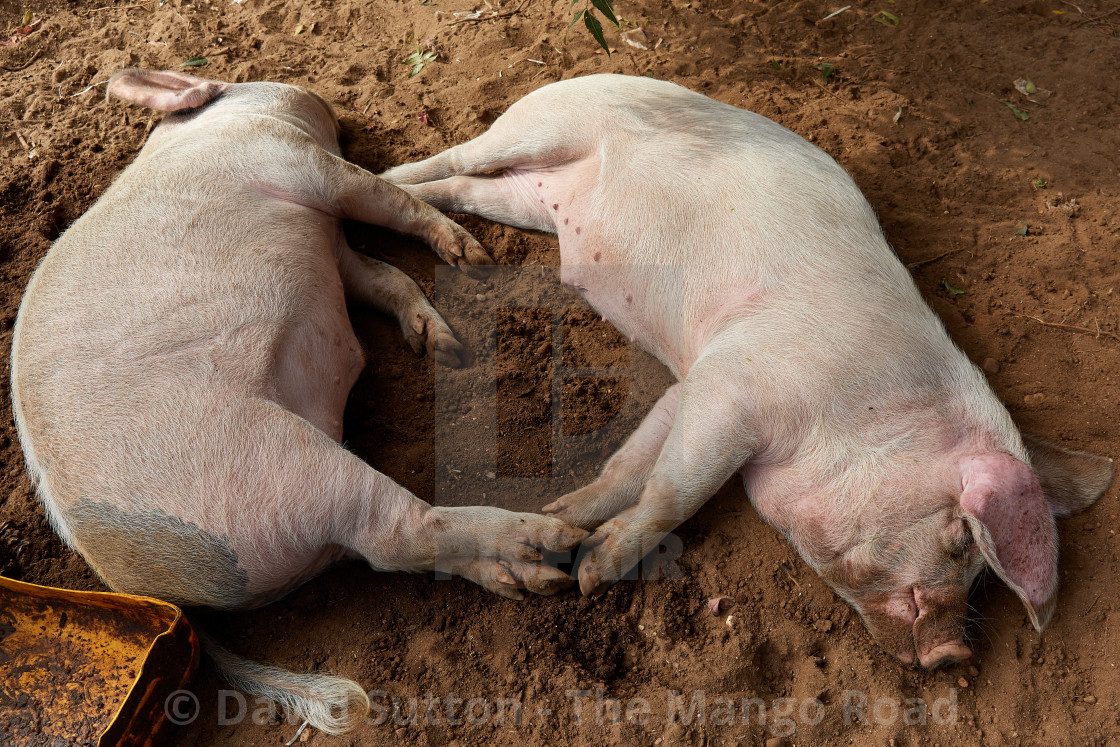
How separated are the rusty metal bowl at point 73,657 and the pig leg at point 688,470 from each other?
4.77 ft

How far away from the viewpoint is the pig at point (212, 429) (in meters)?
2.58

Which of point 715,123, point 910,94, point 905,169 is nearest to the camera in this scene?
point 715,123

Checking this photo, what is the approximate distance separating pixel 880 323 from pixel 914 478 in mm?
588

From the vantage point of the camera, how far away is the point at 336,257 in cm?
368

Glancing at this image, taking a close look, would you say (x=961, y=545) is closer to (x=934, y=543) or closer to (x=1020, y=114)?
(x=934, y=543)

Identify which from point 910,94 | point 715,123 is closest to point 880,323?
point 715,123

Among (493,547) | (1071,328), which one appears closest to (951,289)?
(1071,328)

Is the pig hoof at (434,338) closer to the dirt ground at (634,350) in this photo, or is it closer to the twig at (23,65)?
the dirt ground at (634,350)

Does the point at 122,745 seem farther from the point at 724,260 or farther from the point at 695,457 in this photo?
the point at 724,260

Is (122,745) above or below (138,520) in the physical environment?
below

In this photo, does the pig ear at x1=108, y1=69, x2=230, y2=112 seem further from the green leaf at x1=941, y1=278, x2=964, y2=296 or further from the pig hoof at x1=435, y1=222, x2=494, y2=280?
the green leaf at x1=941, y1=278, x2=964, y2=296

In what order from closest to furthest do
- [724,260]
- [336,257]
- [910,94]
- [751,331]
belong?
[751,331] → [724,260] → [336,257] → [910,94]

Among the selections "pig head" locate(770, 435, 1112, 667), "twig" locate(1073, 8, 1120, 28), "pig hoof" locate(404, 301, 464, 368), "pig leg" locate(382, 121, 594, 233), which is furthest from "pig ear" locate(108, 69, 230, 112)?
"twig" locate(1073, 8, 1120, 28)

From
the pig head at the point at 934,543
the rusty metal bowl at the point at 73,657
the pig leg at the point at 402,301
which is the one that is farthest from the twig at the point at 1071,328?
the rusty metal bowl at the point at 73,657
